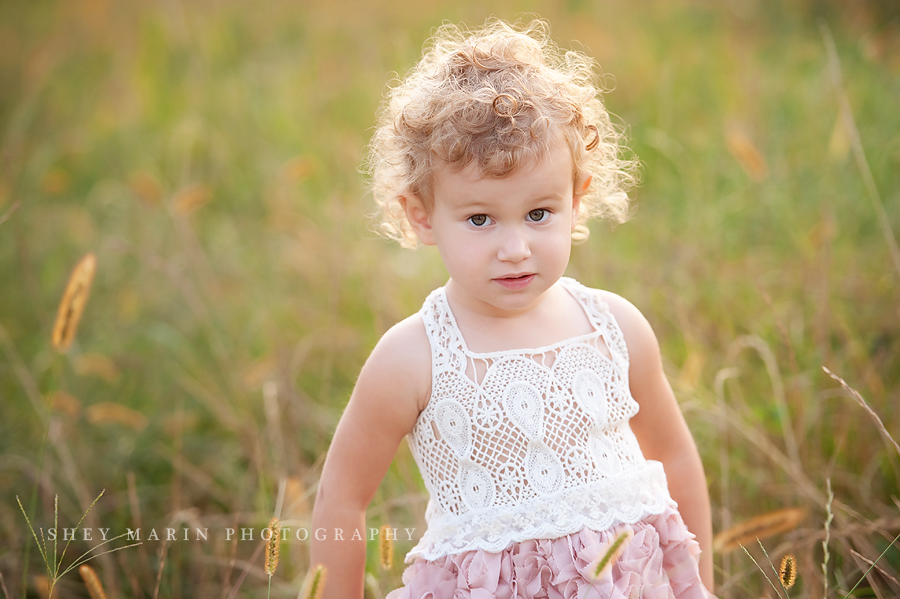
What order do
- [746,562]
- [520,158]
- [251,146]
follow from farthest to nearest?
[251,146] → [746,562] → [520,158]

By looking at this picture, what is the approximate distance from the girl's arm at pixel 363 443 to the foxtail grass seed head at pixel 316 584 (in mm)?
295

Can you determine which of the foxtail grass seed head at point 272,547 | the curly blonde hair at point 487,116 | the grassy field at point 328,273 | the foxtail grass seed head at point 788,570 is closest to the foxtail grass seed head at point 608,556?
the foxtail grass seed head at point 788,570

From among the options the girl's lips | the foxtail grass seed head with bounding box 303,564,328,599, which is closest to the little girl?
the girl's lips

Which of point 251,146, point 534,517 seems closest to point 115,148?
point 251,146

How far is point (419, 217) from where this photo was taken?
1.51 m

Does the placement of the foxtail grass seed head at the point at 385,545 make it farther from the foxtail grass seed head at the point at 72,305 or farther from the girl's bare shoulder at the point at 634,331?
the foxtail grass seed head at the point at 72,305

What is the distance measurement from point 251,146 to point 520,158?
11.9 ft

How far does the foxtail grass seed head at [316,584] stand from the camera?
1.16 meters

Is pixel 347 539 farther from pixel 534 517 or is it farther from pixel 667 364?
pixel 667 364

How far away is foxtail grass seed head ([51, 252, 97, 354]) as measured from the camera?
5.26 feet

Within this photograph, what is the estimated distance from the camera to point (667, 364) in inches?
99.5

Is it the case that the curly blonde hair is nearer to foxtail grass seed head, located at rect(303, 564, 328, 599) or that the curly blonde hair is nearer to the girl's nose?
the girl's nose

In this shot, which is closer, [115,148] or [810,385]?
[810,385]

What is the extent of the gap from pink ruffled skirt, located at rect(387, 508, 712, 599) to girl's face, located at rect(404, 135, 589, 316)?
452 millimetres
